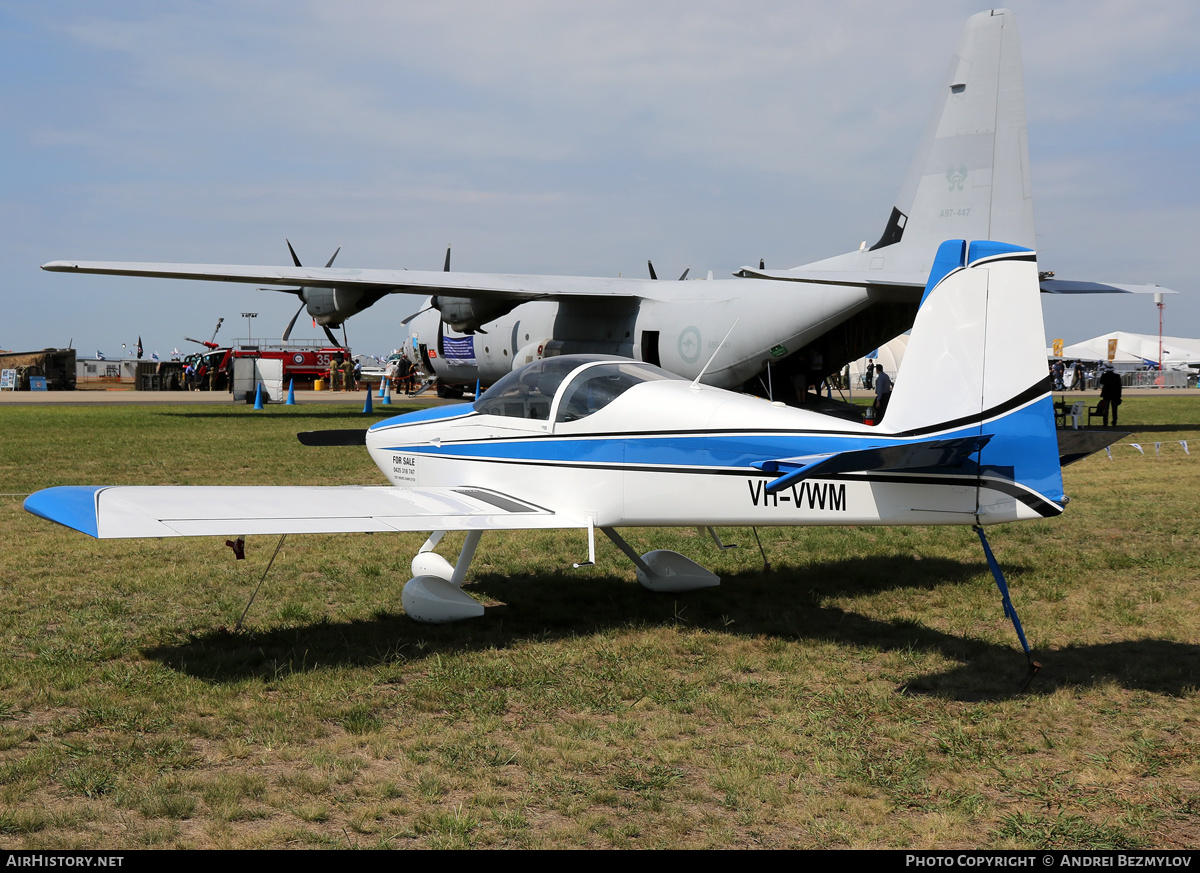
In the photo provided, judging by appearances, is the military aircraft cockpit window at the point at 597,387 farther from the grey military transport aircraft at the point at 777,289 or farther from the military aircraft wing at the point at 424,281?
the military aircraft wing at the point at 424,281

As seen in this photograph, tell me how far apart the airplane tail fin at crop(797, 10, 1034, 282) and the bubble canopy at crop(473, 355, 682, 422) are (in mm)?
9984

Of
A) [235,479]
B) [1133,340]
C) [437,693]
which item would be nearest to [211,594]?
[437,693]

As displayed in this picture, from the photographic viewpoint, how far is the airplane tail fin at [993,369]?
5.23 meters

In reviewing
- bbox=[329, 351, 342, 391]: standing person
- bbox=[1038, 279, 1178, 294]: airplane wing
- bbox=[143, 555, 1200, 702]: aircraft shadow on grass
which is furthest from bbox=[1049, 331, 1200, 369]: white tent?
bbox=[143, 555, 1200, 702]: aircraft shadow on grass

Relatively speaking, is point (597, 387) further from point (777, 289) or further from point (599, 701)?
point (777, 289)

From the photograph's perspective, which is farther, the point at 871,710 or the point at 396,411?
the point at 396,411

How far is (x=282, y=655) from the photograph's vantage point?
5934mm

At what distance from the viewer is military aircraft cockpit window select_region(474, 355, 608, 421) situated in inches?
281

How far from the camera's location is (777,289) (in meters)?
18.9

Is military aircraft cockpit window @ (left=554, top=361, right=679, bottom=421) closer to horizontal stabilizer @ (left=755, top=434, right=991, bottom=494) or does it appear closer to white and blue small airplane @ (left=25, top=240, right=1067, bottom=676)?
white and blue small airplane @ (left=25, top=240, right=1067, bottom=676)
